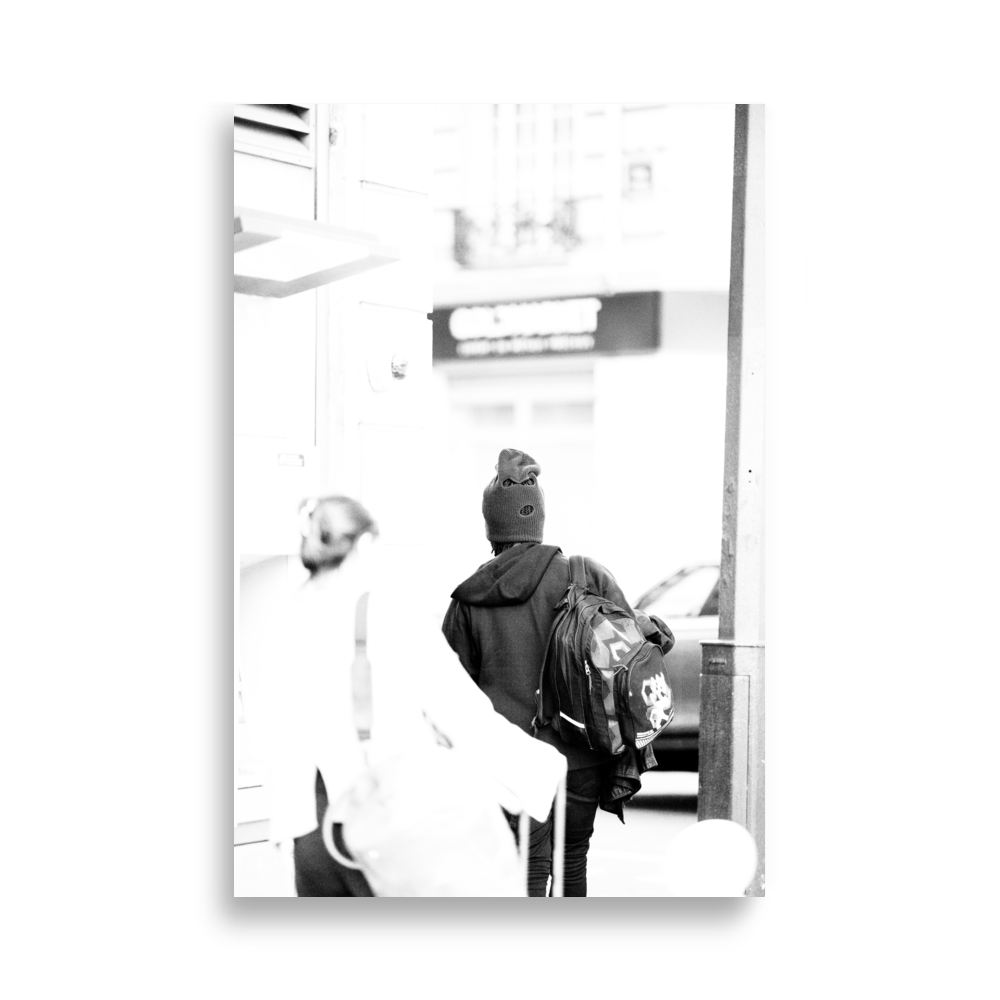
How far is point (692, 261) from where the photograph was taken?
14.1m

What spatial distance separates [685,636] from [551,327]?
711 centimetres

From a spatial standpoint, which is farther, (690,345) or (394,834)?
(690,345)

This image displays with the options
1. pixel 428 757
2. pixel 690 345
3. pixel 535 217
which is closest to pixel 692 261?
pixel 690 345

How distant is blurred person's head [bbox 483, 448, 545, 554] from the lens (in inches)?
161

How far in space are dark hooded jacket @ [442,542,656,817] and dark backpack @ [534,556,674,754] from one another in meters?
0.04

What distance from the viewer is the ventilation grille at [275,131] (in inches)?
149

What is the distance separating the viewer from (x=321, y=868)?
3521mm

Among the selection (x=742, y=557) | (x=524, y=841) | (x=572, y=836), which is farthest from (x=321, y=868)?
(x=742, y=557)

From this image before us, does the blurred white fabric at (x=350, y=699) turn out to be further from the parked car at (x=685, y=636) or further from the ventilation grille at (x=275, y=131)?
the parked car at (x=685, y=636)

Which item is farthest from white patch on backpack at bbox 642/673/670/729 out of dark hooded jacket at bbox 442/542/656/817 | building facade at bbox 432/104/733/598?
building facade at bbox 432/104/733/598

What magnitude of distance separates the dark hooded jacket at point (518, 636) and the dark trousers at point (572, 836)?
4 centimetres

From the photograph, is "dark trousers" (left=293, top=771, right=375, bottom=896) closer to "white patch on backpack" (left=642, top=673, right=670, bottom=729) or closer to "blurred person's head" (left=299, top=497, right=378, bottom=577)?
"blurred person's head" (left=299, top=497, right=378, bottom=577)
